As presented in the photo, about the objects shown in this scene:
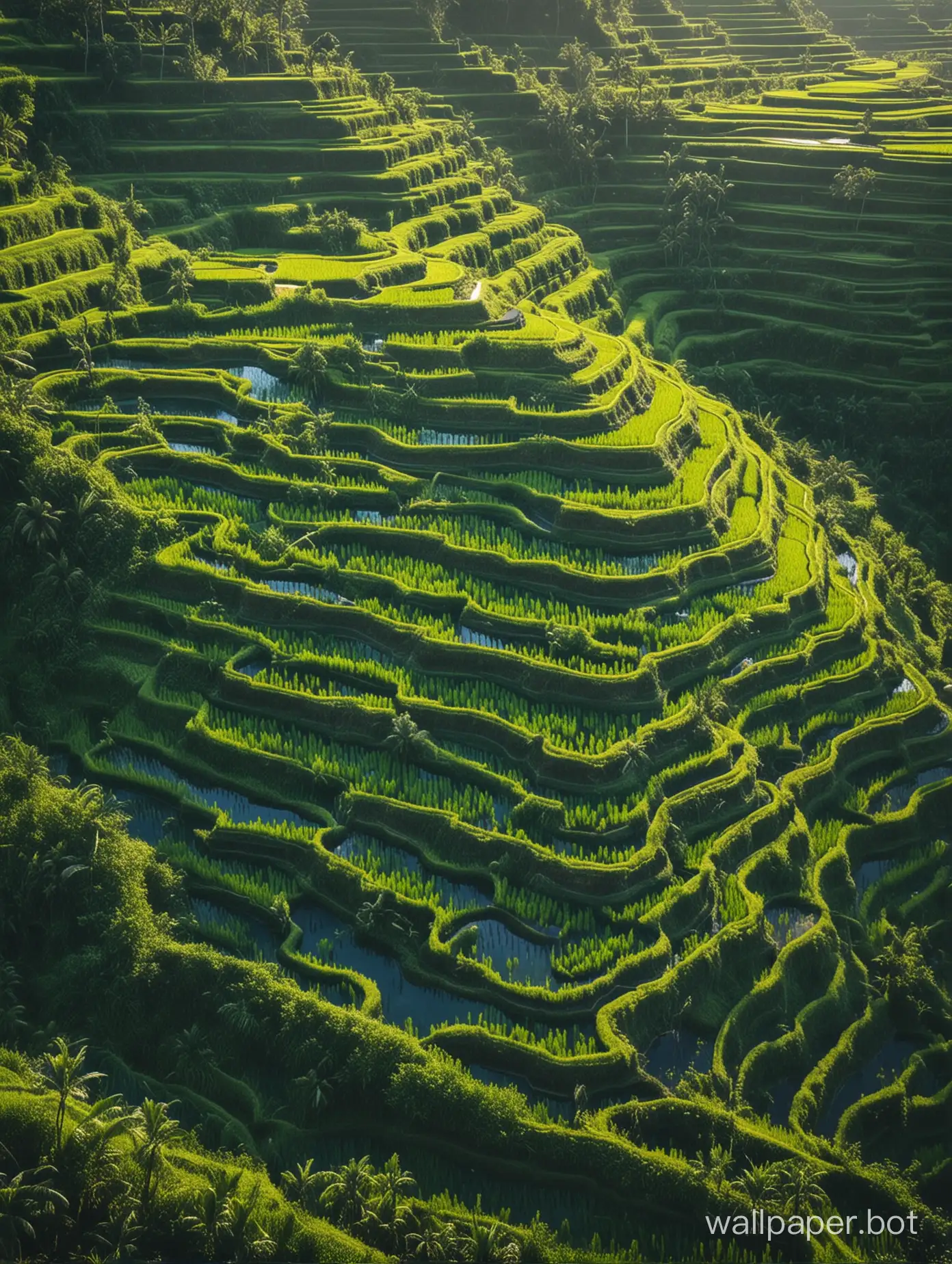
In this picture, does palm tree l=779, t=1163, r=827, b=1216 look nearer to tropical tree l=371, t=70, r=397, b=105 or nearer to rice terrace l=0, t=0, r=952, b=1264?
rice terrace l=0, t=0, r=952, b=1264

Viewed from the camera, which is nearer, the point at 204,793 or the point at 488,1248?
the point at 488,1248

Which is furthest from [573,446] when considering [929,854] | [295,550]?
[929,854]

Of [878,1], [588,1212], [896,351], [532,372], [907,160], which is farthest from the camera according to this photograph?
[878,1]

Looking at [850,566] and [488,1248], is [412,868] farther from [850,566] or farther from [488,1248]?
[850,566]

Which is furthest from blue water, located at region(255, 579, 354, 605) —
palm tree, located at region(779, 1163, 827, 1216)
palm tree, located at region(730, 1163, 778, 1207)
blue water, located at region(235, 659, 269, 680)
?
palm tree, located at region(779, 1163, 827, 1216)

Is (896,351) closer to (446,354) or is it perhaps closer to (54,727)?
(446,354)

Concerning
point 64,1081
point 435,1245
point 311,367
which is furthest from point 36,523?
point 435,1245
